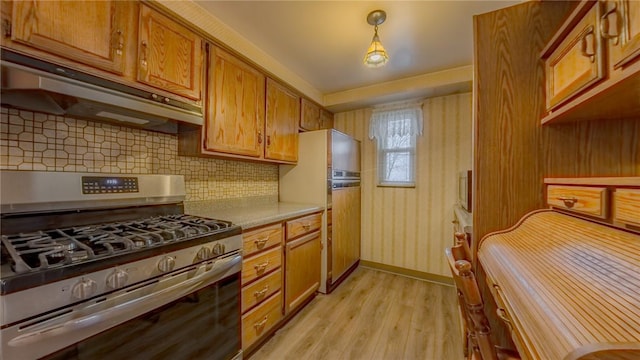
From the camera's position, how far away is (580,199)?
2.75ft

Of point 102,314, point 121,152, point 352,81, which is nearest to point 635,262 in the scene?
point 102,314

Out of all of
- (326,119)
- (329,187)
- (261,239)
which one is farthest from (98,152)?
(326,119)

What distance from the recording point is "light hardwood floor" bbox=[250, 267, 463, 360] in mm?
1645

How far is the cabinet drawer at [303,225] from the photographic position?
1.93 m

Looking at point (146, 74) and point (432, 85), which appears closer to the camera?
point (146, 74)

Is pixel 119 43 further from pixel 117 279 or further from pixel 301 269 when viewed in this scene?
pixel 301 269

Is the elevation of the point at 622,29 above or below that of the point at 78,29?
below

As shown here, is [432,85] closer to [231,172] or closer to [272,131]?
[272,131]

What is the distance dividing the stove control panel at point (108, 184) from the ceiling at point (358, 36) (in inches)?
46.9

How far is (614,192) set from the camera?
70cm

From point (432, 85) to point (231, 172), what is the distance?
2.19m

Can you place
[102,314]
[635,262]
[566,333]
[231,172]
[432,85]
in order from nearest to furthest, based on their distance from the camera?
[566,333]
[635,262]
[102,314]
[231,172]
[432,85]

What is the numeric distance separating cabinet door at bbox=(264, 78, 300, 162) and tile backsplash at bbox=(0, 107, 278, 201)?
17.0 inches

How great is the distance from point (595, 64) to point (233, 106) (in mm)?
1908
